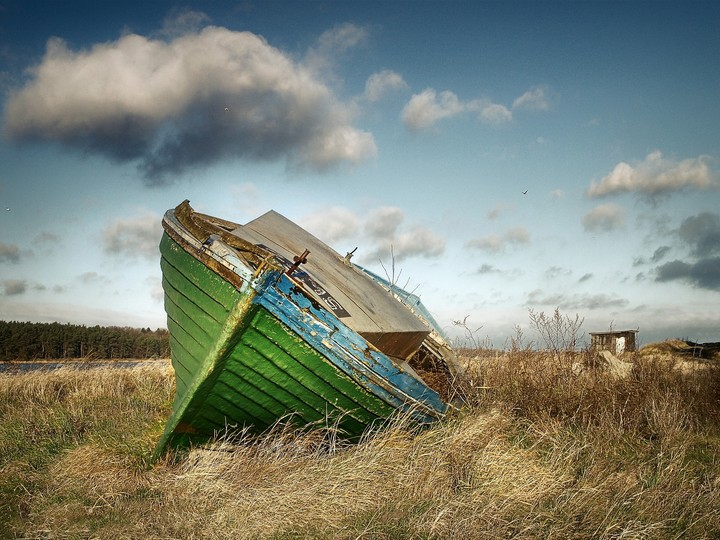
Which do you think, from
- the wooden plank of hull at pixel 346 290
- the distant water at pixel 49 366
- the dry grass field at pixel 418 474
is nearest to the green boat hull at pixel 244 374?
the dry grass field at pixel 418 474

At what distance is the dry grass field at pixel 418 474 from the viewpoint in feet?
10.6

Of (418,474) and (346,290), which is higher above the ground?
(346,290)

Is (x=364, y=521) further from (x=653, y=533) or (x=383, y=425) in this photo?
(x=653, y=533)

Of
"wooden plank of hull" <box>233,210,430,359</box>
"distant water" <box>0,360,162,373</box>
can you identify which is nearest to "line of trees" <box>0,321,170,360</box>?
"distant water" <box>0,360,162,373</box>

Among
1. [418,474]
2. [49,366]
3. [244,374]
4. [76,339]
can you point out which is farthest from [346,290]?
[76,339]

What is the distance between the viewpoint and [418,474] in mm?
3938

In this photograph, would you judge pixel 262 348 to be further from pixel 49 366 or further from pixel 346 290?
pixel 49 366

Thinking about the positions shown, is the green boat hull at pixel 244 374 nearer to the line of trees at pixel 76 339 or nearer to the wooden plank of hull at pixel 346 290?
the wooden plank of hull at pixel 346 290

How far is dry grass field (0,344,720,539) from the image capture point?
10.6ft

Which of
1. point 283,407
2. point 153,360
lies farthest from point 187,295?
point 153,360

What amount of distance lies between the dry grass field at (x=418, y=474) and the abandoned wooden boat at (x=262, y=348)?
0.29 metres

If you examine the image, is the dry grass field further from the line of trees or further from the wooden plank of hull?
the line of trees

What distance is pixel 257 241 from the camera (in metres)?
5.50

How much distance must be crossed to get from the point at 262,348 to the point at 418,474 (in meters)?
1.62
